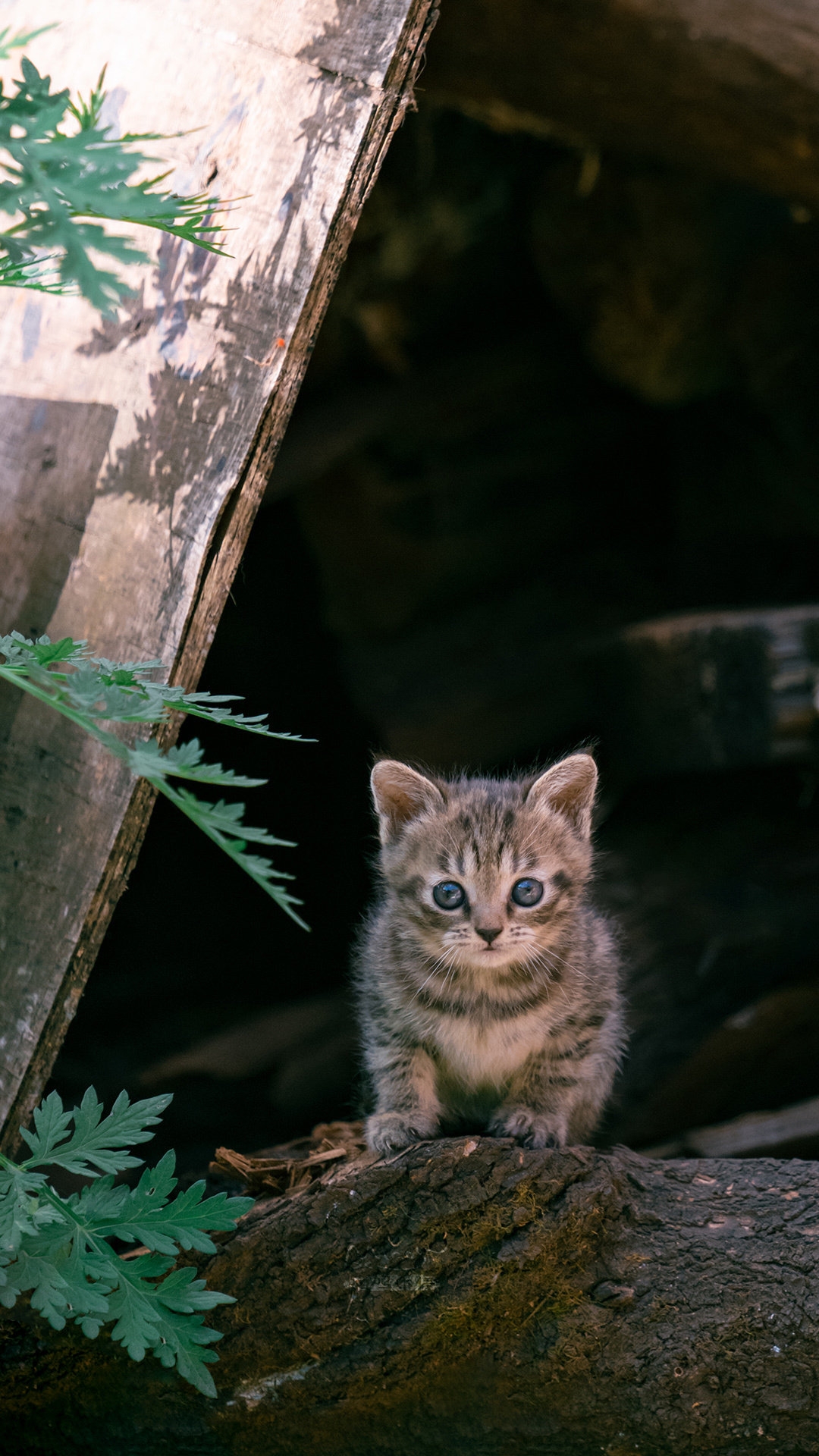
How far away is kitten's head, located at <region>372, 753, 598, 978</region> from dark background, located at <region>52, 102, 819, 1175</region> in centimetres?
150

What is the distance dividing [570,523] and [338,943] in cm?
243

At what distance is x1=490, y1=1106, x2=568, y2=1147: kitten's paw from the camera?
2.45 metres

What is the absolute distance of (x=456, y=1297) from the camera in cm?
220

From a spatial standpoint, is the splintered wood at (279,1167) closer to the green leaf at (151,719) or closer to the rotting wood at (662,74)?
the green leaf at (151,719)

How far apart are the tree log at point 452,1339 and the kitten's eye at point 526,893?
0.55 m

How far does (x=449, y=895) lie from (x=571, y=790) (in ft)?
1.32

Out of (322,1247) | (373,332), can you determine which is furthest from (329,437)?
(322,1247)

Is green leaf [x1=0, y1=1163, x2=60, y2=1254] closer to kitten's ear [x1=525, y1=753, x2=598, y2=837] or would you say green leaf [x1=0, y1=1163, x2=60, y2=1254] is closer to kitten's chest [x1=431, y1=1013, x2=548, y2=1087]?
kitten's chest [x1=431, y1=1013, x2=548, y2=1087]

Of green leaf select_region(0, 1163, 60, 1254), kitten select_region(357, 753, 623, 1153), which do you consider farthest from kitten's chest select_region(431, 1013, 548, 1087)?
green leaf select_region(0, 1163, 60, 1254)

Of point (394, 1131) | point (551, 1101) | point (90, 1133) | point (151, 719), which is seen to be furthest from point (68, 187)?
point (551, 1101)

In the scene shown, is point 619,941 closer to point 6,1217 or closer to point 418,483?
point 6,1217

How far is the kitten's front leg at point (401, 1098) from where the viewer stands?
2473 mm

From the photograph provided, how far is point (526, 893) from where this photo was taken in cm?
256

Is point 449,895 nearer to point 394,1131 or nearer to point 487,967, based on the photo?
point 487,967
